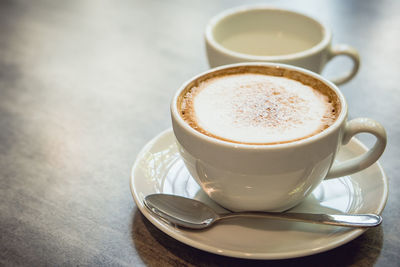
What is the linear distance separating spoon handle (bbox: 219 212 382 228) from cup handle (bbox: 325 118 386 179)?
0.09 m

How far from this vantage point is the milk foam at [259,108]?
2.27 ft

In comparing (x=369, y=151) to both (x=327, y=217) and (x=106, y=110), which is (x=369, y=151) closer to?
(x=327, y=217)

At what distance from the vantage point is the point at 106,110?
1.08 meters

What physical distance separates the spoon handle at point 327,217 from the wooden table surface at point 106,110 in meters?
0.05

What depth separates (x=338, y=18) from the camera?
4.82ft

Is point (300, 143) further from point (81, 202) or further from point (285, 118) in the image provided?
point (81, 202)

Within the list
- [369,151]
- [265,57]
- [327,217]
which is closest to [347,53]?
[265,57]

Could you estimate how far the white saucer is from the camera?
25.1 inches

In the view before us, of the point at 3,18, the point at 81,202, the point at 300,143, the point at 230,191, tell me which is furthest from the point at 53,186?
the point at 3,18

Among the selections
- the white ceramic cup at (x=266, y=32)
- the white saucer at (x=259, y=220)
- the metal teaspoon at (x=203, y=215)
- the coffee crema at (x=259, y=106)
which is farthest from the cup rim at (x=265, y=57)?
the metal teaspoon at (x=203, y=215)

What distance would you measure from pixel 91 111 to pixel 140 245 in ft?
1.52

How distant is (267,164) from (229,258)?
0.15 metres

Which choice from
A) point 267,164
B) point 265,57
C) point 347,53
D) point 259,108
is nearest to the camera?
point 267,164

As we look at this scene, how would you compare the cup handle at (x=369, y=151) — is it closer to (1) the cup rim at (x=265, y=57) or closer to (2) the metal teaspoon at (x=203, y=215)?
(2) the metal teaspoon at (x=203, y=215)
